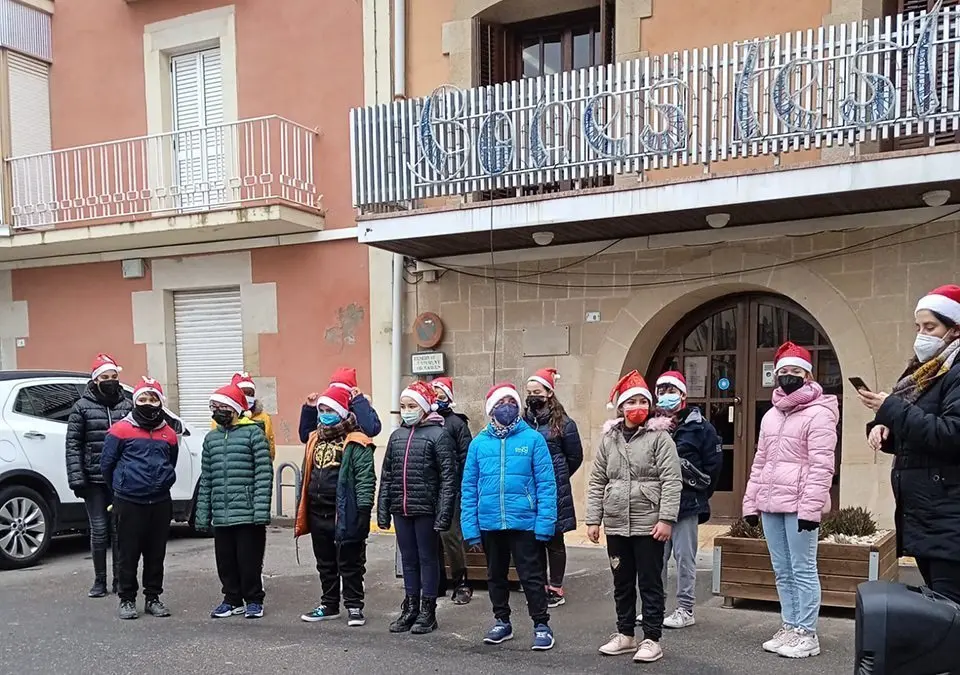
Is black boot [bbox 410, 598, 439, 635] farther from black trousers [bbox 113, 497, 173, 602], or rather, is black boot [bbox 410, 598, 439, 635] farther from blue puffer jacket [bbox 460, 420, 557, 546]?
black trousers [bbox 113, 497, 173, 602]

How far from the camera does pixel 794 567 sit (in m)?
4.89

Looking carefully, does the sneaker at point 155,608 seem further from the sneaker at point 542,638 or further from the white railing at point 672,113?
the white railing at point 672,113

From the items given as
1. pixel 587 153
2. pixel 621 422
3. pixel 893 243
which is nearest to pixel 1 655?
pixel 621 422

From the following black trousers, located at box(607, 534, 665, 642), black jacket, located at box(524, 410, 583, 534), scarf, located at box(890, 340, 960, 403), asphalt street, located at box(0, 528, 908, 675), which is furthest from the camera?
black jacket, located at box(524, 410, 583, 534)

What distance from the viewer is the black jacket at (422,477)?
17.8 ft

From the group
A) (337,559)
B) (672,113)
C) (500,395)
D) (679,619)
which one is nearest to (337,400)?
(337,559)

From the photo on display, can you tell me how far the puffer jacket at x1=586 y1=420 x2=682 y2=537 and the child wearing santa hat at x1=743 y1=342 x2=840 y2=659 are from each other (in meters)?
0.57

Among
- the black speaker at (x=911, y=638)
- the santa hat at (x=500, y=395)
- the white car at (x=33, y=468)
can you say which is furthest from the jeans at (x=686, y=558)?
the white car at (x=33, y=468)

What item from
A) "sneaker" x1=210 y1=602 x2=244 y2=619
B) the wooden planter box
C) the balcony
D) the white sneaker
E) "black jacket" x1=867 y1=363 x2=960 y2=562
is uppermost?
the balcony

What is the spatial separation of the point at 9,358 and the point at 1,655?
8.74m

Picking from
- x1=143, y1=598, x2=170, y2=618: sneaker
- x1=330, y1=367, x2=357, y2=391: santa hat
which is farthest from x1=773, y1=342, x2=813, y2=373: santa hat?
x1=143, y1=598, x2=170, y2=618: sneaker

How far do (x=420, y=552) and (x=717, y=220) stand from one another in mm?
4397

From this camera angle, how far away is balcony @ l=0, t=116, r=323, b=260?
10523mm

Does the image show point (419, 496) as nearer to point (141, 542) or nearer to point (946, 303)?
point (141, 542)
